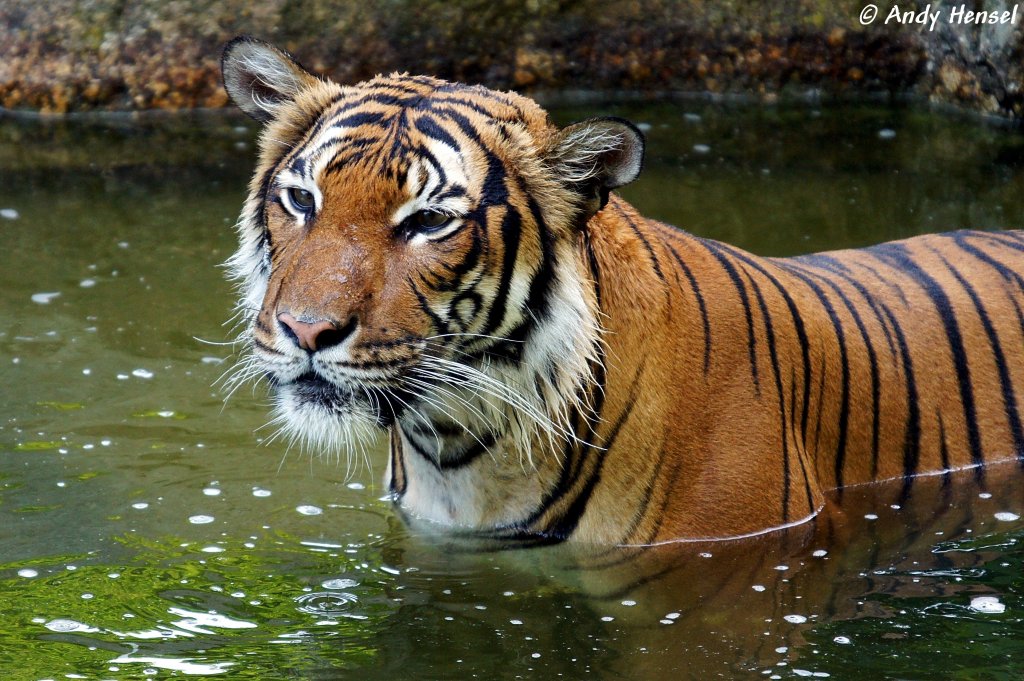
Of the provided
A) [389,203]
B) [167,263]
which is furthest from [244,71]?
[167,263]

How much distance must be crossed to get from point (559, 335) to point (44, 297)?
271cm

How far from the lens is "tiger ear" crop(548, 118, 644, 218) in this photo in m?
2.74

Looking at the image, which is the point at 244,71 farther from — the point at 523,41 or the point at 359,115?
the point at 523,41

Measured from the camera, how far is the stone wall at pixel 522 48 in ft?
22.4

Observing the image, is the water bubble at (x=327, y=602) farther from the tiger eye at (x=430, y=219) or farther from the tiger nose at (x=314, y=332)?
the tiger eye at (x=430, y=219)

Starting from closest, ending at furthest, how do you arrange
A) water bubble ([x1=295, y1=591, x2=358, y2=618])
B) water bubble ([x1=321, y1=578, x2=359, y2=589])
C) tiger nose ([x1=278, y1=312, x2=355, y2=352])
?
tiger nose ([x1=278, y1=312, x2=355, y2=352]), water bubble ([x1=295, y1=591, x2=358, y2=618]), water bubble ([x1=321, y1=578, x2=359, y2=589])

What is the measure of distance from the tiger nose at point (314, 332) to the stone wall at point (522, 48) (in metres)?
4.49

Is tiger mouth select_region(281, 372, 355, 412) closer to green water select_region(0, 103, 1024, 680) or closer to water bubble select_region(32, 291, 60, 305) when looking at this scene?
green water select_region(0, 103, 1024, 680)

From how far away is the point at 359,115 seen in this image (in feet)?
9.40

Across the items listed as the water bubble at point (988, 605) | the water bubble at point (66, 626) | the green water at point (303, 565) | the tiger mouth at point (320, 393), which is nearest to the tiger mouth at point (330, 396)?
the tiger mouth at point (320, 393)

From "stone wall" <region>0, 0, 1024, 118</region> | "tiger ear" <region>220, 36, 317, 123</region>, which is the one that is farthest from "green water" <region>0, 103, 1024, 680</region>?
"stone wall" <region>0, 0, 1024, 118</region>

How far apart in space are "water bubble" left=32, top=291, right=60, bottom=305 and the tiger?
1.85 m

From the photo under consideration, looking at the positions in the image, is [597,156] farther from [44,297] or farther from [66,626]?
[44,297]

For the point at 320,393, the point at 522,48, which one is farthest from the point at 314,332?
the point at 522,48
